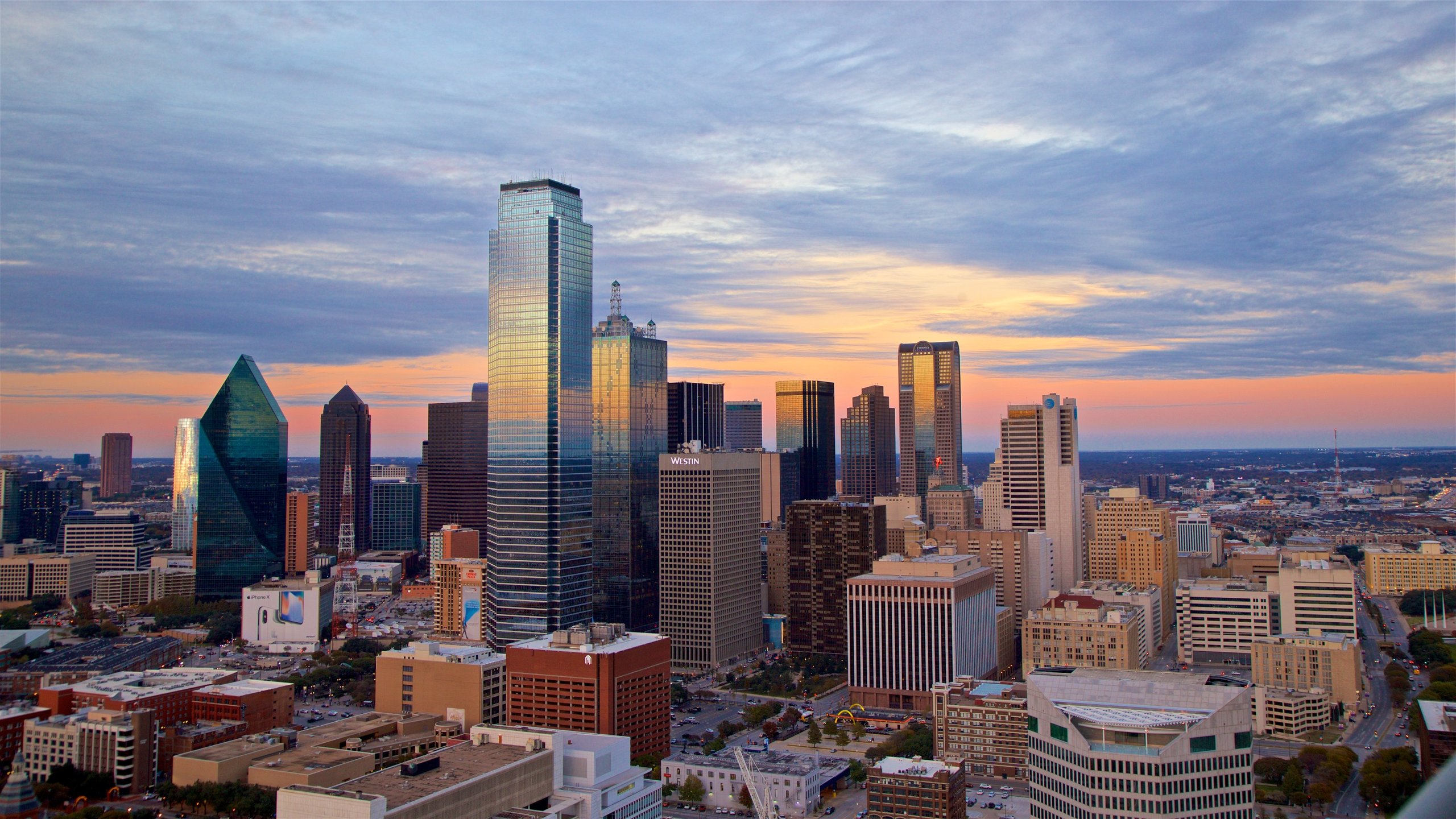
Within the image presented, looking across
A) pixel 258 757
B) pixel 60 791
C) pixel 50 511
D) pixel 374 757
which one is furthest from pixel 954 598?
pixel 50 511

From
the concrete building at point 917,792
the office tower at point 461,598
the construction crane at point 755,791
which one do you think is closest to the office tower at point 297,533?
the office tower at point 461,598

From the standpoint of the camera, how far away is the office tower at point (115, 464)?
450 feet

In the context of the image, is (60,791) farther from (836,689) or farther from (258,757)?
(836,689)

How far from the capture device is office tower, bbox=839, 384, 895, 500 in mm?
137875

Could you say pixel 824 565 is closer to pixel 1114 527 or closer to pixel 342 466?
pixel 1114 527

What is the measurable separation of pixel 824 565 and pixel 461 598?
23.5 m

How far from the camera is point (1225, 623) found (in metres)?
61.3

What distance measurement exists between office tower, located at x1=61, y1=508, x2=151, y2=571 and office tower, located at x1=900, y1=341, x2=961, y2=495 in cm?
8908

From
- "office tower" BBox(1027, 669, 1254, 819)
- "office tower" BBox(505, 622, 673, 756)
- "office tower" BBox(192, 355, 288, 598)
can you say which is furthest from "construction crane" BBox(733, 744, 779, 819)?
"office tower" BBox(192, 355, 288, 598)

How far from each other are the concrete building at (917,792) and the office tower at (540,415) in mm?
25245

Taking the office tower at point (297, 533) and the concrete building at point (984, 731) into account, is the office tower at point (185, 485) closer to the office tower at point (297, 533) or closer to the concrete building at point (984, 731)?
the office tower at point (297, 533)

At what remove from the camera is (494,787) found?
1144 inches

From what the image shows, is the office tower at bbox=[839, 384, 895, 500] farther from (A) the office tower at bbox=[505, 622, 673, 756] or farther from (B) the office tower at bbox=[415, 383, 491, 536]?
(A) the office tower at bbox=[505, 622, 673, 756]

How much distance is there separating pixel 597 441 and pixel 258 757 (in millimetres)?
36559
